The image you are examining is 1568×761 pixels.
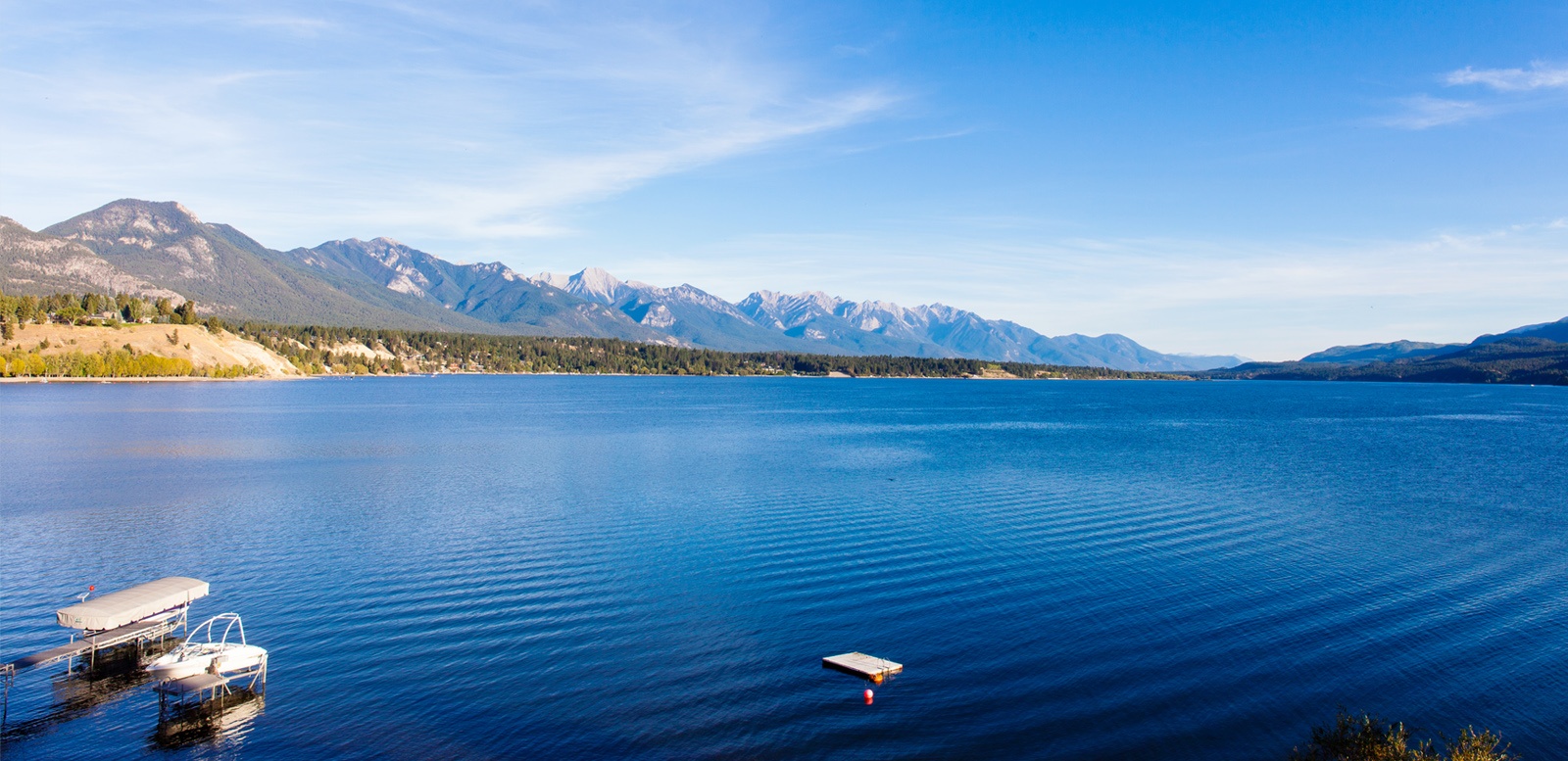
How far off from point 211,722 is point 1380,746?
87.2 feet

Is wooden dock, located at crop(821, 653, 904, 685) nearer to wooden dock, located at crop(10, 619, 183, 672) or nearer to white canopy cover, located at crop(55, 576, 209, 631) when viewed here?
white canopy cover, located at crop(55, 576, 209, 631)

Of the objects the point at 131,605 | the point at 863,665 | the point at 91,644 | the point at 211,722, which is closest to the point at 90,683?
the point at 91,644

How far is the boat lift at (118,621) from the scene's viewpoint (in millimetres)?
22453

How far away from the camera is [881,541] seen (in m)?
38.7

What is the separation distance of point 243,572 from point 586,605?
47.5 ft

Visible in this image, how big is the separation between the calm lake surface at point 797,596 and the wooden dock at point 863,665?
1.46 feet

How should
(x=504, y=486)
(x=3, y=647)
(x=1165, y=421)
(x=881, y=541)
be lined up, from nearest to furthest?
1. (x=3, y=647)
2. (x=881, y=541)
3. (x=504, y=486)
4. (x=1165, y=421)

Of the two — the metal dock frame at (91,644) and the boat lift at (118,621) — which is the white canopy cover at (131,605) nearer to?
the boat lift at (118,621)

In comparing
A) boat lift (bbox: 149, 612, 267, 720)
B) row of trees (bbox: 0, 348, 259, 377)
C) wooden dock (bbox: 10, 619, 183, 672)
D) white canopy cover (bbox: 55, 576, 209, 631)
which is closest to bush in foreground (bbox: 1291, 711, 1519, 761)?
boat lift (bbox: 149, 612, 267, 720)

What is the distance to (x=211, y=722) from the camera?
20141mm

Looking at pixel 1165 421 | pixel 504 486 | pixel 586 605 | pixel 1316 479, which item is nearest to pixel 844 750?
pixel 586 605

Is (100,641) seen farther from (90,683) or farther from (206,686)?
(206,686)

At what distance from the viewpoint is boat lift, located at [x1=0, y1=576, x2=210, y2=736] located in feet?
73.7

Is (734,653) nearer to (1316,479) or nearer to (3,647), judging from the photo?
(3,647)
